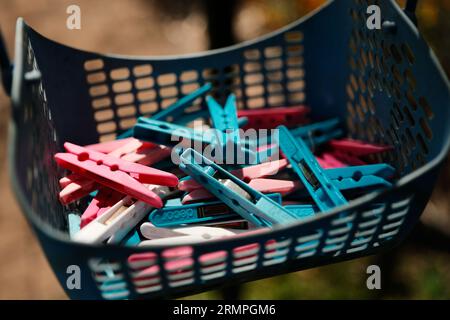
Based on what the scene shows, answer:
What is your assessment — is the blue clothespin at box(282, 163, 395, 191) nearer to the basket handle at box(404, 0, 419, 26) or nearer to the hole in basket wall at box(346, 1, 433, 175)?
the hole in basket wall at box(346, 1, 433, 175)

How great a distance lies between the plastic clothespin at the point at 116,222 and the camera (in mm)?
866

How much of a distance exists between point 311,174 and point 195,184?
0.64 ft

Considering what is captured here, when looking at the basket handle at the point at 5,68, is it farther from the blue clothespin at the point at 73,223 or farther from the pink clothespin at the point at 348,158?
the pink clothespin at the point at 348,158

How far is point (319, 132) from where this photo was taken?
1.18 metres

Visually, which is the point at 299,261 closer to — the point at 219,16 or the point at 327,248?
the point at 327,248

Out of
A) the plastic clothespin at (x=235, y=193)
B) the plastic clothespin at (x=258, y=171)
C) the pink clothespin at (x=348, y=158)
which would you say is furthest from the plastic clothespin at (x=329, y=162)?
the plastic clothespin at (x=235, y=193)

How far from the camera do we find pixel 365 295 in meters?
1.55

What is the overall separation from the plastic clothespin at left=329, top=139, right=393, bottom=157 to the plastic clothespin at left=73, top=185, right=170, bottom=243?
1.27 feet

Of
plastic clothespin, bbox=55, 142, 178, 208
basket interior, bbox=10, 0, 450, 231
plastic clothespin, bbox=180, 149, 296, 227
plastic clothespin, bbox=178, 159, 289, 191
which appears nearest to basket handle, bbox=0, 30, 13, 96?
basket interior, bbox=10, 0, 450, 231

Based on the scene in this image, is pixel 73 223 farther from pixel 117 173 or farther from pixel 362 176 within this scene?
pixel 362 176

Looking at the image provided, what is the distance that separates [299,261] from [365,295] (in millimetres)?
A: 794

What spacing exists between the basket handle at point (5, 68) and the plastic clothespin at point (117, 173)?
0.58 feet

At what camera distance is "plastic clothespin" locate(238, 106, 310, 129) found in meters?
1.18
